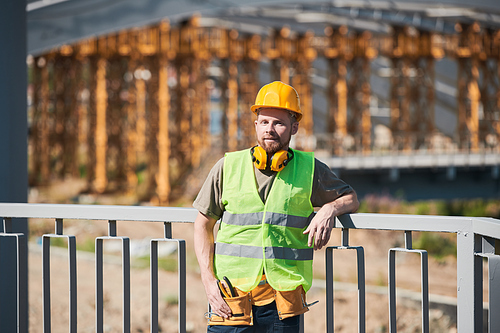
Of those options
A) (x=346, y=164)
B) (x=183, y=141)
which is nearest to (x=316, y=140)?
(x=346, y=164)

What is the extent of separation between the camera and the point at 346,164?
2381cm

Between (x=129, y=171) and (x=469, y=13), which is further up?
(x=469, y=13)

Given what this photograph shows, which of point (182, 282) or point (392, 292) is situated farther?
point (182, 282)

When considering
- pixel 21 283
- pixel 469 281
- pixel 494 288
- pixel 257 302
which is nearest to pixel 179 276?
pixel 257 302

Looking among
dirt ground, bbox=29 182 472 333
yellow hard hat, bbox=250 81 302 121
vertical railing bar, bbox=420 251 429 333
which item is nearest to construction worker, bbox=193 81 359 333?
yellow hard hat, bbox=250 81 302 121

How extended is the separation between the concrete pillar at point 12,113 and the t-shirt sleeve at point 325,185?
6.87ft

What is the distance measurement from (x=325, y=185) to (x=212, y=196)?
0.57 m

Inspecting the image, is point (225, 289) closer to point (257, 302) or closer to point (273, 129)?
point (257, 302)

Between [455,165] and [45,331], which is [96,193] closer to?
[455,165]

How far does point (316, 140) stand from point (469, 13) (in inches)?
350

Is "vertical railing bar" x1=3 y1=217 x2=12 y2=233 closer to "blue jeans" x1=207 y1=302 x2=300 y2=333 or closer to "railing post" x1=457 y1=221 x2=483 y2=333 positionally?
"blue jeans" x1=207 y1=302 x2=300 y2=333

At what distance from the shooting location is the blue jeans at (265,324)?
9.73ft

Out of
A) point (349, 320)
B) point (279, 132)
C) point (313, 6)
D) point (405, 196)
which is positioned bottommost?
point (349, 320)

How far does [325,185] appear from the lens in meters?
3.09
